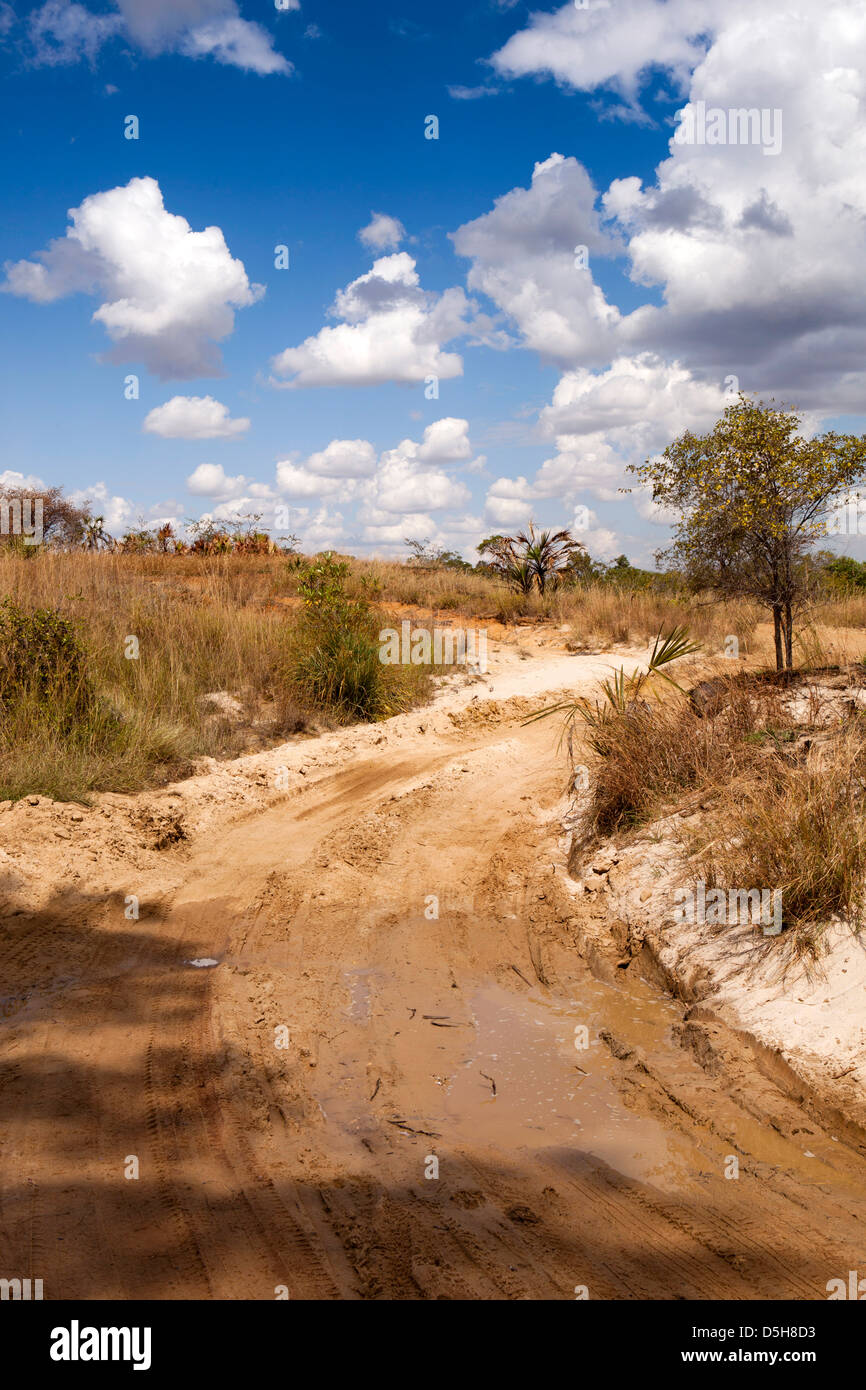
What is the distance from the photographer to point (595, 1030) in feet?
14.4

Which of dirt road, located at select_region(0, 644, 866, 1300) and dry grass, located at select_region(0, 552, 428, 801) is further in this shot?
dry grass, located at select_region(0, 552, 428, 801)

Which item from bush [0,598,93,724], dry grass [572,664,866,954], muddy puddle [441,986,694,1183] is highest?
bush [0,598,93,724]

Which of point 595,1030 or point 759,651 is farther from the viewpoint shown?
point 759,651

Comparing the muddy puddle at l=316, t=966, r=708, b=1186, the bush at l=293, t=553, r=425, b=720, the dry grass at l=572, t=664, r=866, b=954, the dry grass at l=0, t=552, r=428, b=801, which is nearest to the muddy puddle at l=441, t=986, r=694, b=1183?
the muddy puddle at l=316, t=966, r=708, b=1186

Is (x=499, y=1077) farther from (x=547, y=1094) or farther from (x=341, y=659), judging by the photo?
(x=341, y=659)

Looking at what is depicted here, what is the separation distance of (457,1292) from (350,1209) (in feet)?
1.65

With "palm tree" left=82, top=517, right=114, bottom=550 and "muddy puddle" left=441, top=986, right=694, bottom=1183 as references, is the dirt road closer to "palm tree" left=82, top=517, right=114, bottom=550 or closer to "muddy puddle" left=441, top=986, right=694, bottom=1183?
"muddy puddle" left=441, top=986, right=694, bottom=1183

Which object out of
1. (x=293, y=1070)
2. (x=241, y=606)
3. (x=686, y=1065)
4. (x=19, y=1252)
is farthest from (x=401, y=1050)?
(x=241, y=606)

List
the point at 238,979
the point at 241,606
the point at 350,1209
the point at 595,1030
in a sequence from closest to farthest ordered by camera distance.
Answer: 1. the point at 350,1209
2. the point at 595,1030
3. the point at 238,979
4. the point at 241,606

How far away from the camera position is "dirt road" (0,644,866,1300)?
103 inches

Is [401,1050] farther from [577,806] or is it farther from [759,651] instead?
[759,651]

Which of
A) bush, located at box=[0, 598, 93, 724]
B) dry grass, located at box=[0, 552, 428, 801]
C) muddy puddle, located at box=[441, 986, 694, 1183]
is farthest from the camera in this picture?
bush, located at box=[0, 598, 93, 724]

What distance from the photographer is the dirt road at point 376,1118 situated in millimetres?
2623

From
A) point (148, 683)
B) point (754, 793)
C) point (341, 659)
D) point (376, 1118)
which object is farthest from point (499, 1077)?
point (341, 659)
